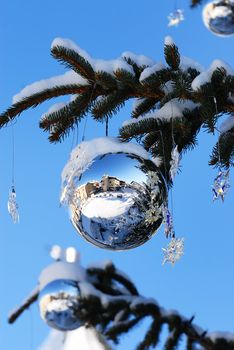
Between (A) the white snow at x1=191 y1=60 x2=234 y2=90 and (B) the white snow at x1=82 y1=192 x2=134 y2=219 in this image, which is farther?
(A) the white snow at x1=191 y1=60 x2=234 y2=90

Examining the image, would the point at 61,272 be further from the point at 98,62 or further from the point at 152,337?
the point at 98,62

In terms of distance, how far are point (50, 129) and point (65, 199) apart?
2.55ft

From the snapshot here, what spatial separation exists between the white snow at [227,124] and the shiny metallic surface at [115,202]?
71 cm

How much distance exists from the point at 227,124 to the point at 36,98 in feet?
3.20

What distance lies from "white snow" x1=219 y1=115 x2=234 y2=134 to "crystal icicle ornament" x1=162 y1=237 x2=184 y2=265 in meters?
0.70

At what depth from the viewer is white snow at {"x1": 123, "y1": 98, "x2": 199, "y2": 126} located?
139 inches

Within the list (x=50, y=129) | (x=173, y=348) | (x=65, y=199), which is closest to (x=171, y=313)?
(x=173, y=348)

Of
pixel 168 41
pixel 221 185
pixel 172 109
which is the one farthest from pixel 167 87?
pixel 221 185

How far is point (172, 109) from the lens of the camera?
3.52 metres

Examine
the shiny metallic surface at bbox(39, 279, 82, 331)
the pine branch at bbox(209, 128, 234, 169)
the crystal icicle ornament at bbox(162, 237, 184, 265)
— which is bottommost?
the shiny metallic surface at bbox(39, 279, 82, 331)

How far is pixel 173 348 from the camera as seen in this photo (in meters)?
2.06

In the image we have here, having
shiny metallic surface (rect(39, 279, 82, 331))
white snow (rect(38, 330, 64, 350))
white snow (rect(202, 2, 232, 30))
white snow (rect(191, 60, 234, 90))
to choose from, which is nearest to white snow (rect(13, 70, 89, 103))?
white snow (rect(191, 60, 234, 90))

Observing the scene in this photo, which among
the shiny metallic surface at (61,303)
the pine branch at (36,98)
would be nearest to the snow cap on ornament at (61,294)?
the shiny metallic surface at (61,303)

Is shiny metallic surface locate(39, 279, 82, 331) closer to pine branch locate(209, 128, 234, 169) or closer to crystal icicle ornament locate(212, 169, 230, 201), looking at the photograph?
crystal icicle ornament locate(212, 169, 230, 201)
